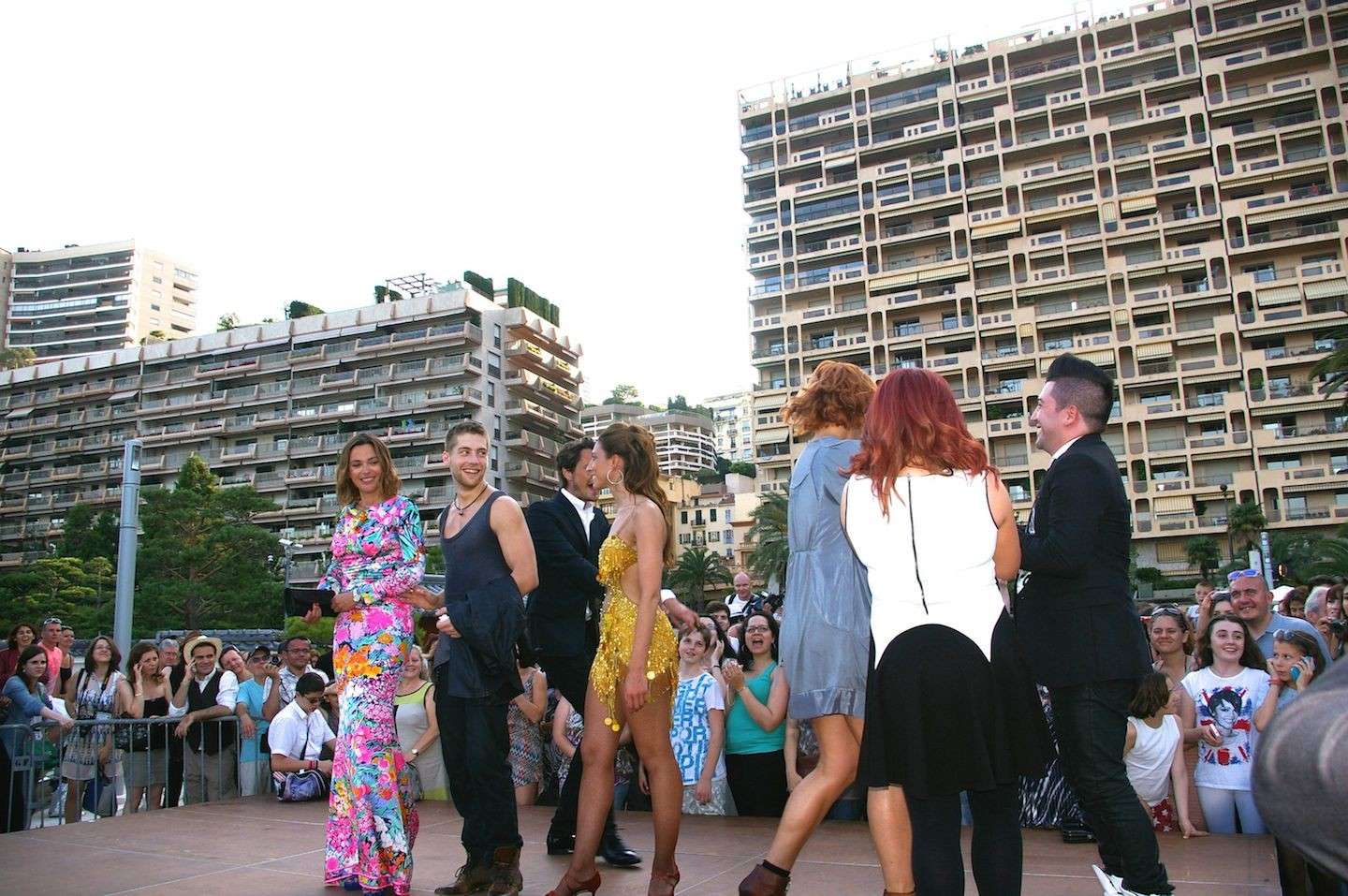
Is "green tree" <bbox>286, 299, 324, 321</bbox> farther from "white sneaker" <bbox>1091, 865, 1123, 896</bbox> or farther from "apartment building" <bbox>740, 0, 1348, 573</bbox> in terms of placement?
"white sneaker" <bbox>1091, 865, 1123, 896</bbox>

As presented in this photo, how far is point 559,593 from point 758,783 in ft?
8.65

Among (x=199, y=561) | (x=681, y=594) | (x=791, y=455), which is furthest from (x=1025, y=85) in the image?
(x=199, y=561)

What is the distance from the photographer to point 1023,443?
61.4m

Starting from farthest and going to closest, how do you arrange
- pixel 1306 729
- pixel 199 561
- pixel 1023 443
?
pixel 1023 443, pixel 199 561, pixel 1306 729

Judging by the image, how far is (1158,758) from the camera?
557 centimetres

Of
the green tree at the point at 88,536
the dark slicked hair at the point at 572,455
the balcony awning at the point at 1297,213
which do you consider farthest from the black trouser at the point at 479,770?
the green tree at the point at 88,536

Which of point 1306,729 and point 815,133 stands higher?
point 815,133

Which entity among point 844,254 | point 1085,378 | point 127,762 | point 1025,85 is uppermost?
point 1025,85

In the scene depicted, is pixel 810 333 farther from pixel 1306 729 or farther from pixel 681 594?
pixel 1306 729

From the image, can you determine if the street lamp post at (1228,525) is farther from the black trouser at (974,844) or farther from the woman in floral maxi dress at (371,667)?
the black trouser at (974,844)

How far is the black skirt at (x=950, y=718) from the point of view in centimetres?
279

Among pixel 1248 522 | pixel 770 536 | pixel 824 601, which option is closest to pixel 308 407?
pixel 770 536

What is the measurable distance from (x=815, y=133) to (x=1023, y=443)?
26.3m

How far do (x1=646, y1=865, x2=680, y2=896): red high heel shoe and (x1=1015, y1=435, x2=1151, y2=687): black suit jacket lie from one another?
159 centimetres
